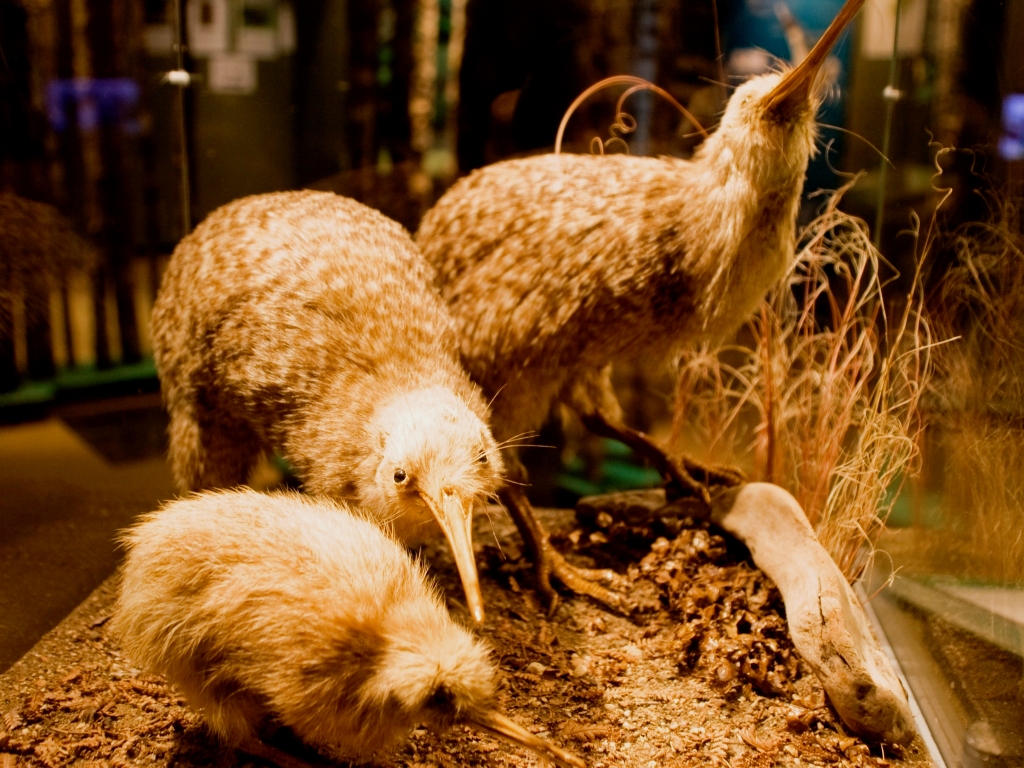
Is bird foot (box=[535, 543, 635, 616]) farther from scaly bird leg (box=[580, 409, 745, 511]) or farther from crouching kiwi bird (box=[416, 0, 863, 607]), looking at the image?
scaly bird leg (box=[580, 409, 745, 511])

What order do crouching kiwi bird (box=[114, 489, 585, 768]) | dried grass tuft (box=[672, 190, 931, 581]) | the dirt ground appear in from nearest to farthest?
crouching kiwi bird (box=[114, 489, 585, 768]), the dirt ground, dried grass tuft (box=[672, 190, 931, 581])

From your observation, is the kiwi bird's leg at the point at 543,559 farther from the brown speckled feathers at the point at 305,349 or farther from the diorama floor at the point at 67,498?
the diorama floor at the point at 67,498

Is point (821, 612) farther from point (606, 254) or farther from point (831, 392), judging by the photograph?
point (606, 254)

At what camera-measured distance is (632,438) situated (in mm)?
2438

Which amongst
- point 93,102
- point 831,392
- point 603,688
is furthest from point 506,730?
point 93,102

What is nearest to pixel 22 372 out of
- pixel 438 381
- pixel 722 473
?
pixel 438 381

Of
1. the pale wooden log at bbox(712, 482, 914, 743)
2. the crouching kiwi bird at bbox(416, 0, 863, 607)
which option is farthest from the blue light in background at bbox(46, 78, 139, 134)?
the pale wooden log at bbox(712, 482, 914, 743)

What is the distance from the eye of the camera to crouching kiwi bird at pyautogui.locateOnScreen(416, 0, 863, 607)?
1901mm

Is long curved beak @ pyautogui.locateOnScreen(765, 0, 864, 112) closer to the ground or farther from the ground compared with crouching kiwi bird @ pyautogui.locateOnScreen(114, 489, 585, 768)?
farther from the ground

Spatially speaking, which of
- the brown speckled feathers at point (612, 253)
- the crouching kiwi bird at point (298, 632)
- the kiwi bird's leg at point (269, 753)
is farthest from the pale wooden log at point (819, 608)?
the kiwi bird's leg at point (269, 753)

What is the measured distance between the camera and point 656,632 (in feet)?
6.59

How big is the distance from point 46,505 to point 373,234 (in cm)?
103

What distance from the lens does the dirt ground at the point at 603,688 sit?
1594 mm

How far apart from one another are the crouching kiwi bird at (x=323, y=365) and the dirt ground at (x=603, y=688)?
42 centimetres
